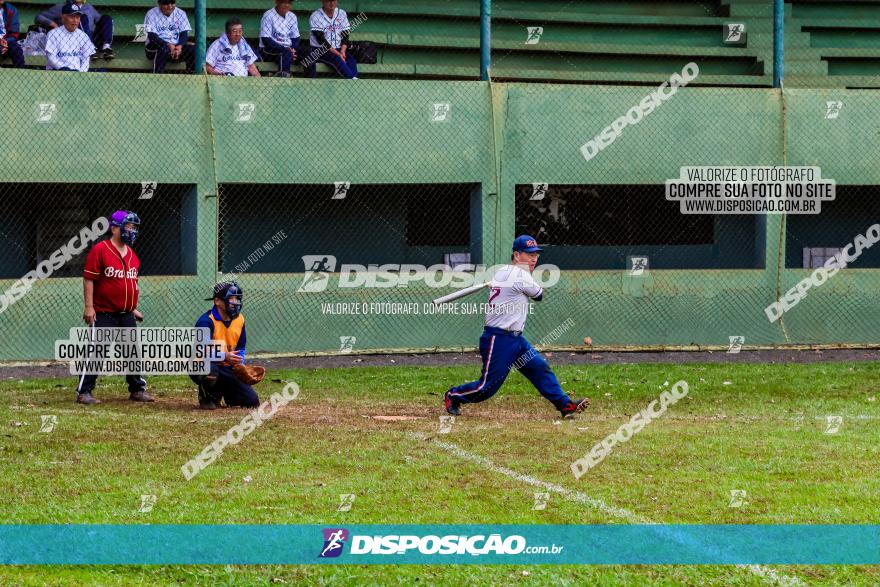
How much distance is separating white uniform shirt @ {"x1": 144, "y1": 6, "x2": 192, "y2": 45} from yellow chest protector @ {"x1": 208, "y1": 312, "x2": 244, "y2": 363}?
Answer: 719cm

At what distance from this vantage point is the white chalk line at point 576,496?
269 inches

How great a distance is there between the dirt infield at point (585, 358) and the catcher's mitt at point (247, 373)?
4490mm

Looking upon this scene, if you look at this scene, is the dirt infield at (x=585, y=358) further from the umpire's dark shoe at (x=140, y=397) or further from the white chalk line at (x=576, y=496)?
the white chalk line at (x=576, y=496)

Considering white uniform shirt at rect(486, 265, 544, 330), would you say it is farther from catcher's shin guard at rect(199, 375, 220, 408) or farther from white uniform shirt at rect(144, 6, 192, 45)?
white uniform shirt at rect(144, 6, 192, 45)

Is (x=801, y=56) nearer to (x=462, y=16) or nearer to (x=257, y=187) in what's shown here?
(x=462, y=16)

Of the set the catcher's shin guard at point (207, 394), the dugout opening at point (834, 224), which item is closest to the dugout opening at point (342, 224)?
the dugout opening at point (834, 224)

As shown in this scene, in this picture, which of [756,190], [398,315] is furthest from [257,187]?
[756,190]

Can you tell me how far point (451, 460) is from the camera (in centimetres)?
1013

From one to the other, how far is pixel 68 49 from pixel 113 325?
605 cm

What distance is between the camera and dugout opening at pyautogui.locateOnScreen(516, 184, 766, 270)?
23297 millimetres

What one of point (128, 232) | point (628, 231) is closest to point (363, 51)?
point (628, 231)

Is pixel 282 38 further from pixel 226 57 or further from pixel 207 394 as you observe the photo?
pixel 207 394

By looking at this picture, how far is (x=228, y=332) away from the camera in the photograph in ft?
43.0

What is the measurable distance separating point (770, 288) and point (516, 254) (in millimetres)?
8848
